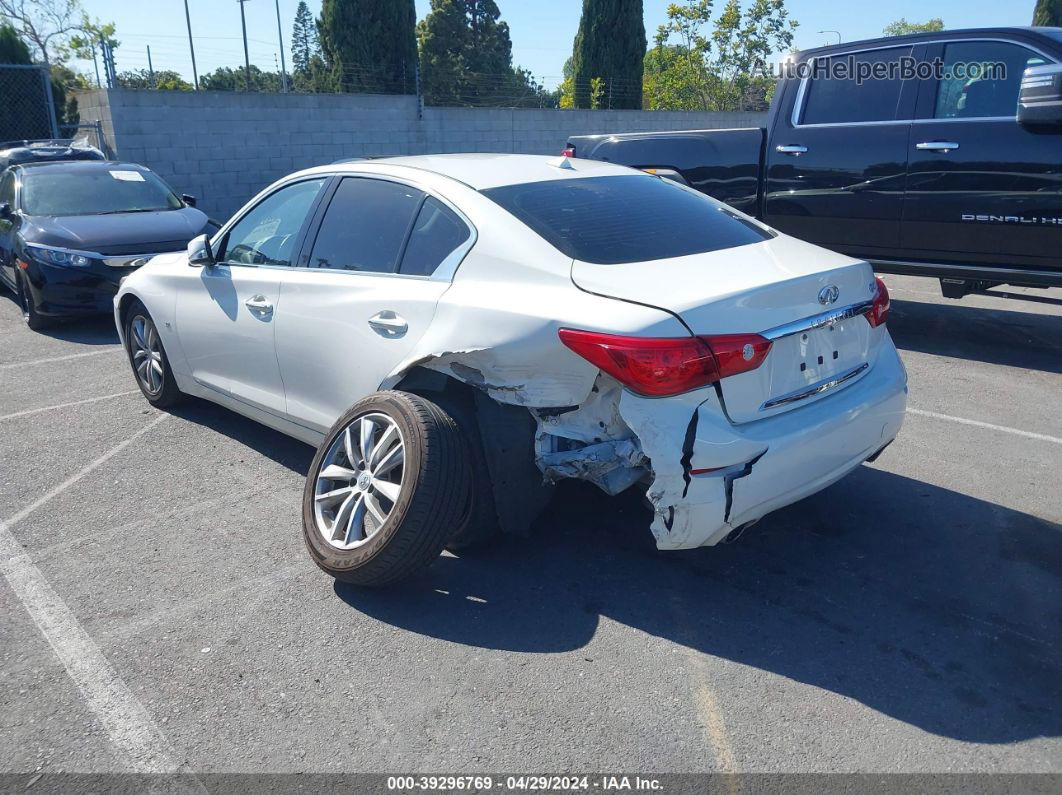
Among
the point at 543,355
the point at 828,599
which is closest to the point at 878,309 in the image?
the point at 828,599

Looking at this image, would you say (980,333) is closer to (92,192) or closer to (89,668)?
(89,668)

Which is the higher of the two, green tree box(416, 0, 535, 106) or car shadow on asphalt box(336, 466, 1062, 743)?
green tree box(416, 0, 535, 106)

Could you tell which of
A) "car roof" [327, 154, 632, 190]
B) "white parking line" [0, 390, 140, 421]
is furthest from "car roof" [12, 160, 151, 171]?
"car roof" [327, 154, 632, 190]

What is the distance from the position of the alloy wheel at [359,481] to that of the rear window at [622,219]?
1.03 metres

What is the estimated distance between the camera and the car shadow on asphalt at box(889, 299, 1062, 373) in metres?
6.77

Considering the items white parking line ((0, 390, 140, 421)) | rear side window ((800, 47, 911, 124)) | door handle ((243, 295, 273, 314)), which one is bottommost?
white parking line ((0, 390, 140, 421))

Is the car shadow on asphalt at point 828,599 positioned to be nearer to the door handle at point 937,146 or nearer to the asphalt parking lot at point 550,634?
the asphalt parking lot at point 550,634

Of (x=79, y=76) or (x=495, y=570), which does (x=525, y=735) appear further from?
(x=79, y=76)

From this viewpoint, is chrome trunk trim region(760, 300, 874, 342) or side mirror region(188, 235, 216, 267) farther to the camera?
side mirror region(188, 235, 216, 267)

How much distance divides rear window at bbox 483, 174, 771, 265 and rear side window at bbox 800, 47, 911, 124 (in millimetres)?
3288

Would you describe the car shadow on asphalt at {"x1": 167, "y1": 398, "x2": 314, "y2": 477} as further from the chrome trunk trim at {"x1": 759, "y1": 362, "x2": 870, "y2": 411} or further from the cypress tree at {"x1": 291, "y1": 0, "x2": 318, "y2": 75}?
the cypress tree at {"x1": 291, "y1": 0, "x2": 318, "y2": 75}

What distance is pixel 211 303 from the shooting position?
491 cm

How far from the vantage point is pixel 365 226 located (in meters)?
4.12

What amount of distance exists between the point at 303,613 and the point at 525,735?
3.67ft
